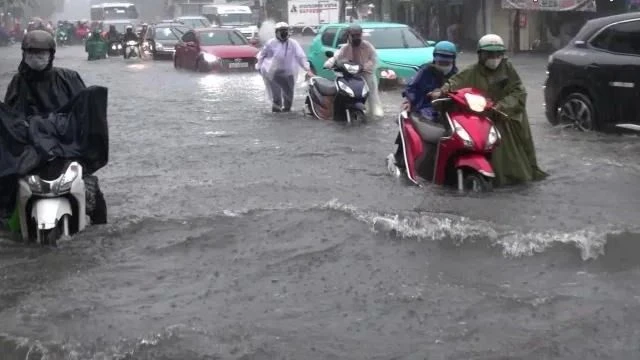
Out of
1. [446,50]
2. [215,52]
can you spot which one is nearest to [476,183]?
[446,50]

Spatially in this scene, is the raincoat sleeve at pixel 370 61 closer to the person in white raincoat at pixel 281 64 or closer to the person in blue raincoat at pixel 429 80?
the person in white raincoat at pixel 281 64

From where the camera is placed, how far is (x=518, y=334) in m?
5.15

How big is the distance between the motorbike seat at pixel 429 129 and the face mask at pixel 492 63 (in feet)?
2.09

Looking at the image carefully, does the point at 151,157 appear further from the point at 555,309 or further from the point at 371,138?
the point at 555,309

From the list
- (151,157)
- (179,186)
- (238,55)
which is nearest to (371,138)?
(151,157)

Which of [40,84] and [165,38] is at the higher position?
[165,38]

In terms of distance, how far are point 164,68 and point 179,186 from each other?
23083 mm

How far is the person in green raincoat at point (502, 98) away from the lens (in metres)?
8.42

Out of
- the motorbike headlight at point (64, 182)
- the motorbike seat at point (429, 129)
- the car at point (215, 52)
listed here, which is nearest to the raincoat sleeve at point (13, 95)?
the motorbike headlight at point (64, 182)

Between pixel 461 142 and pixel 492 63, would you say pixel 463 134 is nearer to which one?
pixel 461 142

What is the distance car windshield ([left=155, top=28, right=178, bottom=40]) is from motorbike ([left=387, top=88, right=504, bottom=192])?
95.2 ft

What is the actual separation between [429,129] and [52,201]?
3397 mm

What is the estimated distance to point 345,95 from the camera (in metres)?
14.3

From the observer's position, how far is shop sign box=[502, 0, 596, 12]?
1237 inches
